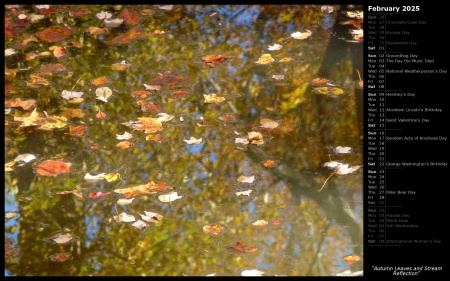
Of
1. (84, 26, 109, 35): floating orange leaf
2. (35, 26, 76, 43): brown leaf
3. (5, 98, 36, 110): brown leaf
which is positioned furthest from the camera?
(84, 26, 109, 35): floating orange leaf

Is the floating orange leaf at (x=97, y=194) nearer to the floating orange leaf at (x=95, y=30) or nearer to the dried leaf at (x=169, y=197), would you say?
the dried leaf at (x=169, y=197)

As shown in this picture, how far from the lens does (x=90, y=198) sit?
461cm

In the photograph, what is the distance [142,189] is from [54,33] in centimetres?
302

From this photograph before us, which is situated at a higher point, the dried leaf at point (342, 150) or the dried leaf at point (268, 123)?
the dried leaf at point (268, 123)

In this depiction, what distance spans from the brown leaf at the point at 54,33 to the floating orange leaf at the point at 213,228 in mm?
3438

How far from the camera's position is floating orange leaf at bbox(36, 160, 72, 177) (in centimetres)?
484

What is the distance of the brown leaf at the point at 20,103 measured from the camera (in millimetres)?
5598

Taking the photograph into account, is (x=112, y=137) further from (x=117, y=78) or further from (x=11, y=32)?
(x=11, y=32)

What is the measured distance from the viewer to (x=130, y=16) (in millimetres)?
7254

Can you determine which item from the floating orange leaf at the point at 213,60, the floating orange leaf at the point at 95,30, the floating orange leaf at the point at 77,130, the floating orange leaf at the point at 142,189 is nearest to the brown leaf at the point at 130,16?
the floating orange leaf at the point at 95,30

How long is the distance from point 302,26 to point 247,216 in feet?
10.8

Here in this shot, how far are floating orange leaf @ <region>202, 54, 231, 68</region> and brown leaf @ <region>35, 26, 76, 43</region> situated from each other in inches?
66.7

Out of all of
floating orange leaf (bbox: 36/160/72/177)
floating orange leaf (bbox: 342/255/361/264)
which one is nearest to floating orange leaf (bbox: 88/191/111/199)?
floating orange leaf (bbox: 36/160/72/177)

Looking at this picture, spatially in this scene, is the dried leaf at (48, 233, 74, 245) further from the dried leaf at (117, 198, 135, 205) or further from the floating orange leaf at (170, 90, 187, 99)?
the floating orange leaf at (170, 90, 187, 99)
